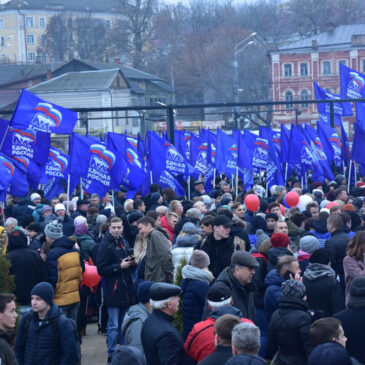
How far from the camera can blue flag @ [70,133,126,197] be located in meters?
16.5

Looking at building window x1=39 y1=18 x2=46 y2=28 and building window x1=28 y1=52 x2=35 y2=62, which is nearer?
building window x1=28 y1=52 x2=35 y2=62

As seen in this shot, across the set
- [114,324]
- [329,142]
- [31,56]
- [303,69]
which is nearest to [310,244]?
[114,324]

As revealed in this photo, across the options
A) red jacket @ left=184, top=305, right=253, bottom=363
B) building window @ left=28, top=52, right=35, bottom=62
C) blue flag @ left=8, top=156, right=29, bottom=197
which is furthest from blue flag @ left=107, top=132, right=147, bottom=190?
building window @ left=28, top=52, right=35, bottom=62

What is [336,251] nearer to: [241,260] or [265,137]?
[241,260]

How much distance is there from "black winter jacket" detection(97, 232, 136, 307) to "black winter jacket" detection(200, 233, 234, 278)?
3.37 ft

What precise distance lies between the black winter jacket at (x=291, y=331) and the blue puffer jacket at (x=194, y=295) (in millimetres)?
1157

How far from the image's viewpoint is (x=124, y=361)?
17.6 feet

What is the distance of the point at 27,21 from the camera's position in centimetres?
12488

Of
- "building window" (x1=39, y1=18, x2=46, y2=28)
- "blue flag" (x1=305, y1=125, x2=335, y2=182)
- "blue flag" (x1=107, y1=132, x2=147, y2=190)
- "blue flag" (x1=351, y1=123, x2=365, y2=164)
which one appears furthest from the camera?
"building window" (x1=39, y1=18, x2=46, y2=28)

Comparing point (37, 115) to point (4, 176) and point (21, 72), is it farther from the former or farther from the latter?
point (21, 72)

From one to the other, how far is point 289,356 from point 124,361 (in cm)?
183

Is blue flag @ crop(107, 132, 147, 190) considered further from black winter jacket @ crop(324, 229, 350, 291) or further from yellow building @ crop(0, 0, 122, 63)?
yellow building @ crop(0, 0, 122, 63)

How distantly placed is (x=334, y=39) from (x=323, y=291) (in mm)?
72272

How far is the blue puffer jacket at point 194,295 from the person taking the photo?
7.87 metres
